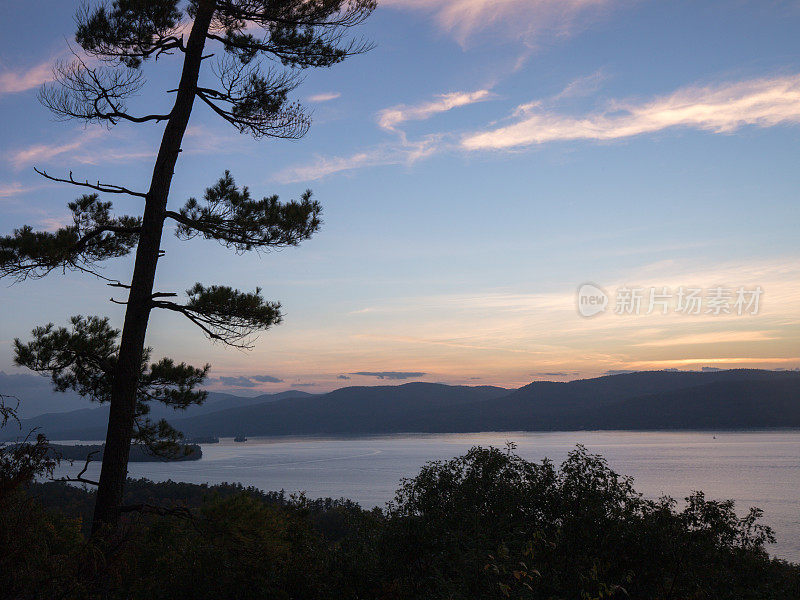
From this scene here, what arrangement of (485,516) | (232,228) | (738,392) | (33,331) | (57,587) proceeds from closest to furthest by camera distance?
(57,587) → (33,331) → (232,228) → (485,516) → (738,392)

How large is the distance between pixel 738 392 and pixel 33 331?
693 feet

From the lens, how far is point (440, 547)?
1008 centimetres

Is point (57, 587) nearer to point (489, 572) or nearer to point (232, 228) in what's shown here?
point (489, 572)

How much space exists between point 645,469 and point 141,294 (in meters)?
101

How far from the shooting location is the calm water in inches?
2726

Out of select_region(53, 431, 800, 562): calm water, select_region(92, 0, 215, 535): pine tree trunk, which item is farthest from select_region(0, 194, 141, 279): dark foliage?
select_region(53, 431, 800, 562): calm water

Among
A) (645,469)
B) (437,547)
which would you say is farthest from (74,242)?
(645,469)

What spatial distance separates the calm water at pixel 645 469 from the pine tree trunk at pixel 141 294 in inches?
1971

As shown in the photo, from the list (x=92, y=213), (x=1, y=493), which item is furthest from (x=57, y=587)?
(x=92, y=213)

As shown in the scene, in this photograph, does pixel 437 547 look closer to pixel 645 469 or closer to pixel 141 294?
pixel 141 294

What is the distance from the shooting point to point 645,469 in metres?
95.1

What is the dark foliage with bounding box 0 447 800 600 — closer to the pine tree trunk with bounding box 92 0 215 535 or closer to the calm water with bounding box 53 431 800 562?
the pine tree trunk with bounding box 92 0 215 535

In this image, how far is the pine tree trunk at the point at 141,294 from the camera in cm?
773

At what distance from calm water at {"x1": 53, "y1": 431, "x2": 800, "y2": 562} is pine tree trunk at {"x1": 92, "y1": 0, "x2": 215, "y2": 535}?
50.1 m
